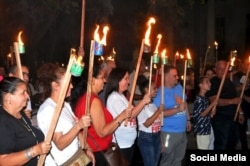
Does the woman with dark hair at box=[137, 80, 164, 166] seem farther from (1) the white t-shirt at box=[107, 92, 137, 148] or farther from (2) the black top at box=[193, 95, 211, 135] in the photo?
(2) the black top at box=[193, 95, 211, 135]

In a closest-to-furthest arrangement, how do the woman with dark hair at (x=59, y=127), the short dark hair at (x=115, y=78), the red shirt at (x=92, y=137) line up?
the woman with dark hair at (x=59, y=127), the red shirt at (x=92, y=137), the short dark hair at (x=115, y=78)

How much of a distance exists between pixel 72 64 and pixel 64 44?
14307 millimetres

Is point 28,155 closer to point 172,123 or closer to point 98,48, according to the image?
point 98,48

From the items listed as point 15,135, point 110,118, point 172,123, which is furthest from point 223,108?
point 15,135

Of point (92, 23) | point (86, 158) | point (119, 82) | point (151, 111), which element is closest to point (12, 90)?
point (86, 158)

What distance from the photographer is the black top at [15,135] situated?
140 inches

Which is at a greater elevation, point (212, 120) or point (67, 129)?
point (67, 129)

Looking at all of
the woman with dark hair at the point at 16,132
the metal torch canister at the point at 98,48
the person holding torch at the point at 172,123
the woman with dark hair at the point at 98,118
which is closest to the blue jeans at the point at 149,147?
the person holding torch at the point at 172,123

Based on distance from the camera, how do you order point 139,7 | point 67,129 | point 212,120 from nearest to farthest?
point 67,129 < point 212,120 < point 139,7

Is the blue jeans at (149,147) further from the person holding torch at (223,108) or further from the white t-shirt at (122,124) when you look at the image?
the person holding torch at (223,108)

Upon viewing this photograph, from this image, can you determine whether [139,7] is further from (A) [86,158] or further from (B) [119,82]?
(A) [86,158]

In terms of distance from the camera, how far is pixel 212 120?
7.91 metres

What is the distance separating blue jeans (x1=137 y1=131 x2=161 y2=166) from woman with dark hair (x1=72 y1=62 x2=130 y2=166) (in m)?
1.48

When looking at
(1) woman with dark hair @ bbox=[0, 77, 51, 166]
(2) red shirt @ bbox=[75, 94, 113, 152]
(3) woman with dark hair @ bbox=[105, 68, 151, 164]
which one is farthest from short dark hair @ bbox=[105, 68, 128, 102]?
(1) woman with dark hair @ bbox=[0, 77, 51, 166]
